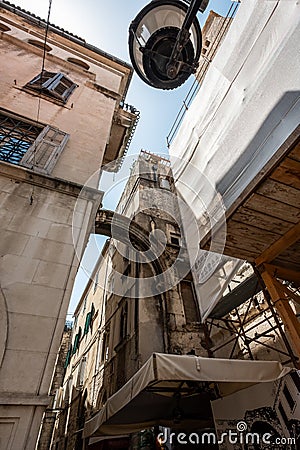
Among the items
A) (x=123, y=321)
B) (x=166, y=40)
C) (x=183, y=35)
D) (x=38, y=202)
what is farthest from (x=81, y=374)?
(x=183, y=35)

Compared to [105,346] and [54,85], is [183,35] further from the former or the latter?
[105,346]

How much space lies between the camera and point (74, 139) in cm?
809

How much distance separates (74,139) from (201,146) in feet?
15.3

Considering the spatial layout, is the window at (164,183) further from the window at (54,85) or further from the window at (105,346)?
the window at (105,346)

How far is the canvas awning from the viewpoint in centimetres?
312

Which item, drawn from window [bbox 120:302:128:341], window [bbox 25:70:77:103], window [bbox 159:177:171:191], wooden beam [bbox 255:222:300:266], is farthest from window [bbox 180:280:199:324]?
window [bbox 25:70:77:103]

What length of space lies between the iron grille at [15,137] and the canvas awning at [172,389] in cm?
585

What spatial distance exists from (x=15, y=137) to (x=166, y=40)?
585cm

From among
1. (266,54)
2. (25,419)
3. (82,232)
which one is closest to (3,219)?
(82,232)

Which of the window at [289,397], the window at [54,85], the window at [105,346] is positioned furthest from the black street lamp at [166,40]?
the window at [105,346]

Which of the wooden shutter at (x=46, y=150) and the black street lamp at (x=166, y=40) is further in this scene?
the wooden shutter at (x=46, y=150)

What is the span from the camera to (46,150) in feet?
22.7

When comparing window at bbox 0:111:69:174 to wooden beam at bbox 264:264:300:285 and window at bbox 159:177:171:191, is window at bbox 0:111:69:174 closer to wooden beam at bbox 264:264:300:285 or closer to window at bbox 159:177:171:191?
wooden beam at bbox 264:264:300:285

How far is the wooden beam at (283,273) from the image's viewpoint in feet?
12.9
